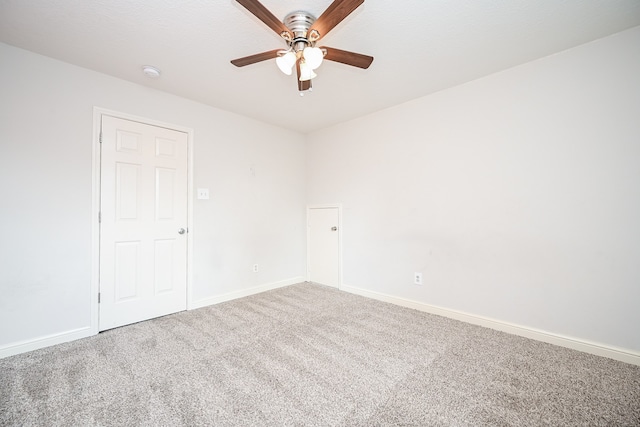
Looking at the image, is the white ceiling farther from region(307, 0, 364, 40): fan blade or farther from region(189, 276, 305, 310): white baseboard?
region(189, 276, 305, 310): white baseboard

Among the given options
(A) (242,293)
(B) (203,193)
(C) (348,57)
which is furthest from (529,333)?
(B) (203,193)

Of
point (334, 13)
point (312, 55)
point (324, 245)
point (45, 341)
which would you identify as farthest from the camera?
point (324, 245)

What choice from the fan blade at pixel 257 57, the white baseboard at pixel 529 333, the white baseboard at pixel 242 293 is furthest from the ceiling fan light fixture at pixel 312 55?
the white baseboard at pixel 242 293

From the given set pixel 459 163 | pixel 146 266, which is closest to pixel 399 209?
pixel 459 163

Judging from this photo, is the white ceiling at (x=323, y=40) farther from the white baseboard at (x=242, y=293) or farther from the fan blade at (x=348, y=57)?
the white baseboard at (x=242, y=293)

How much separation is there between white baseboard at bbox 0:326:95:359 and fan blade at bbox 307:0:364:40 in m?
2.98

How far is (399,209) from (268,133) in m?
2.07

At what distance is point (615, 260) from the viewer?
186 cm

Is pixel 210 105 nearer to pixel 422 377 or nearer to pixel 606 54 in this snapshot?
pixel 422 377

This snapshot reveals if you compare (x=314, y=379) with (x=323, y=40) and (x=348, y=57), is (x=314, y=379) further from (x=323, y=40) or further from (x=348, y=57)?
(x=323, y=40)

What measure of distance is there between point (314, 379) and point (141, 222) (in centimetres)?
219

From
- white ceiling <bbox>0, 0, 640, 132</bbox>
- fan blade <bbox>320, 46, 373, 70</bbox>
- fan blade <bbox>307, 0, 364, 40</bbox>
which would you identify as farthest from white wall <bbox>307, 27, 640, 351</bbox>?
fan blade <bbox>307, 0, 364, 40</bbox>

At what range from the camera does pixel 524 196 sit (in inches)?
86.8

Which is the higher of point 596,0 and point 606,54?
point 596,0
